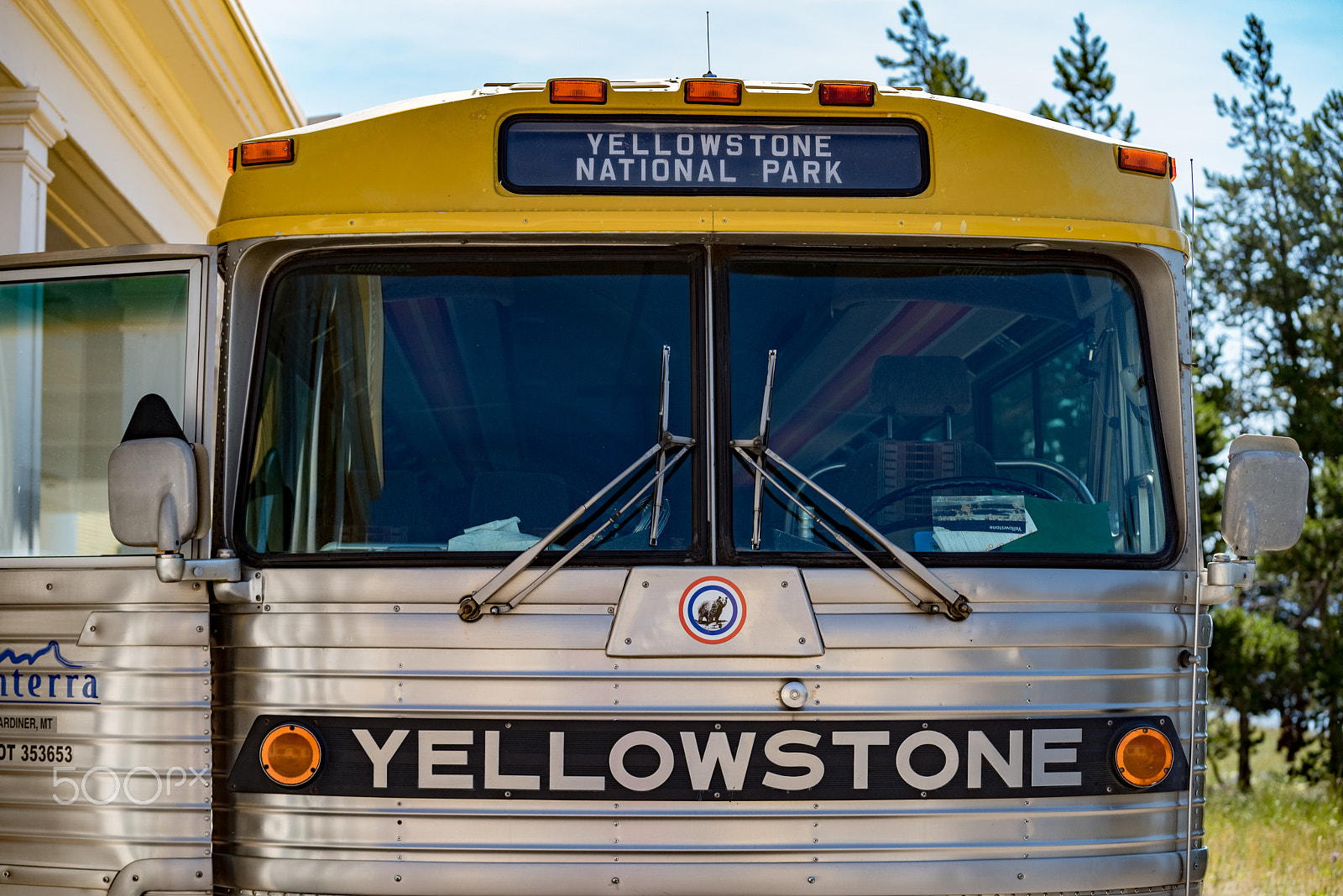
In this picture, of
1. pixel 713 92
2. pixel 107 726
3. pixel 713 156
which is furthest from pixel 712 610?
pixel 107 726

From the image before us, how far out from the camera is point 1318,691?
14664 mm

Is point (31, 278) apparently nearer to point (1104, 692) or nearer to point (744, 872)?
point (744, 872)

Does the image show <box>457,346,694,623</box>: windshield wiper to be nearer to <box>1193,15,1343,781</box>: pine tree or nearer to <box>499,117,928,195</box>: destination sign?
<box>499,117,928,195</box>: destination sign

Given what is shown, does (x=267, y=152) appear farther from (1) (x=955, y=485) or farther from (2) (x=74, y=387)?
(1) (x=955, y=485)

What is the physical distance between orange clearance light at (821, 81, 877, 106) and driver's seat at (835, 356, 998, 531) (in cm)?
70

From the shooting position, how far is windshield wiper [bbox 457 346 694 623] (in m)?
3.23

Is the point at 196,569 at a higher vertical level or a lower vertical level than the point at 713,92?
lower

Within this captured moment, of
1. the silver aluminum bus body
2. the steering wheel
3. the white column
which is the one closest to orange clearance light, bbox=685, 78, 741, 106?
the steering wheel

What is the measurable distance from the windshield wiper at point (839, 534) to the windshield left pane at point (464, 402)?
0.58 feet

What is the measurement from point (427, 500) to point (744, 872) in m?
1.21

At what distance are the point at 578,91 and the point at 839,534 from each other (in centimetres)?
137

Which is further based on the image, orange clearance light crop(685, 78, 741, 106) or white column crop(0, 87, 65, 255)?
white column crop(0, 87, 65, 255)

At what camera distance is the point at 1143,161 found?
143 inches

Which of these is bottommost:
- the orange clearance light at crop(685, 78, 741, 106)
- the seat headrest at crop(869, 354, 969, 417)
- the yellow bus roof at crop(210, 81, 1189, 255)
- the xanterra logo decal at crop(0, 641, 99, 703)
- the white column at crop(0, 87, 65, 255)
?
the xanterra logo decal at crop(0, 641, 99, 703)
